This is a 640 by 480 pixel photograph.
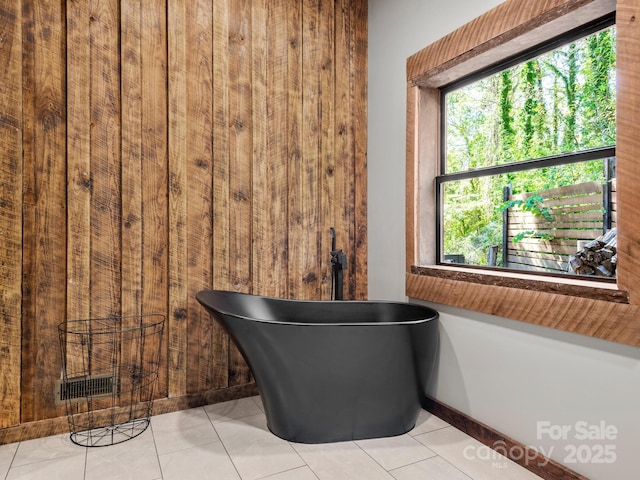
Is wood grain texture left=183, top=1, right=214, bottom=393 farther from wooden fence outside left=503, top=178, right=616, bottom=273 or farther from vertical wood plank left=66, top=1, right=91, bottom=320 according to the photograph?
wooden fence outside left=503, top=178, right=616, bottom=273

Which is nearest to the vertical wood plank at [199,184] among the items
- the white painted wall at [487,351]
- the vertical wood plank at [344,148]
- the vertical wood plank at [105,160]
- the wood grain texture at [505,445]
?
the vertical wood plank at [105,160]

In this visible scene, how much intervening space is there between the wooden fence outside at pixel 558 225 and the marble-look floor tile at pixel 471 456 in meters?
0.87

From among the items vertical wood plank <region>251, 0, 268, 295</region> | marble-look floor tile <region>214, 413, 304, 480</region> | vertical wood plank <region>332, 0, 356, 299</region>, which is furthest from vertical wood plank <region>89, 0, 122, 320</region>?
vertical wood plank <region>332, 0, 356, 299</region>

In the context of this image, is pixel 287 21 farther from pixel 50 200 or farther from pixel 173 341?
pixel 173 341

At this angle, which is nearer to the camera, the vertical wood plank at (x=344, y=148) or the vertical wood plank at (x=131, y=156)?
the vertical wood plank at (x=131, y=156)

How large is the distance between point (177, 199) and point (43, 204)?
64cm

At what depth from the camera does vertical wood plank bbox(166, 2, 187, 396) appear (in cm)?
230

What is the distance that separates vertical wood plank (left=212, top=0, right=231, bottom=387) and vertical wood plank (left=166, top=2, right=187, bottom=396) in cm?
17

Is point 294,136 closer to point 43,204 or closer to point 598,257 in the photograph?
point 43,204

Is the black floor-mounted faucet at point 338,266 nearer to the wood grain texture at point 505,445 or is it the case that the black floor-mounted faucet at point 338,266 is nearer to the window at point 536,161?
the window at point 536,161

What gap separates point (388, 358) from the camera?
6.21 feet

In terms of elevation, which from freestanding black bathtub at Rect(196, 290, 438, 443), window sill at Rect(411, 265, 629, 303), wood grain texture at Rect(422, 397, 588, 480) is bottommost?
wood grain texture at Rect(422, 397, 588, 480)

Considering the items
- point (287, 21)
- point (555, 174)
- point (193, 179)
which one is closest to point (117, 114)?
point (193, 179)

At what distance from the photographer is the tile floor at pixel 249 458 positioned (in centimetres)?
169
